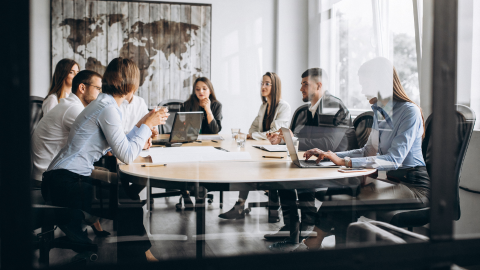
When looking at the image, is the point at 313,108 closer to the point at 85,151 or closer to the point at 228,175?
the point at 228,175

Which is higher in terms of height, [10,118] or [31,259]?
[10,118]

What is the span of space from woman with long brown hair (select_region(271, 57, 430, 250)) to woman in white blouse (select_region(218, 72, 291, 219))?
1.21 metres

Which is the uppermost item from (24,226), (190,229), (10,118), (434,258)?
(10,118)

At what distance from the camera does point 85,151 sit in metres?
1.79

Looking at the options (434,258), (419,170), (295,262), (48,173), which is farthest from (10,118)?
(419,170)

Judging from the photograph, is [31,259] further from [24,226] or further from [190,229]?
[190,229]

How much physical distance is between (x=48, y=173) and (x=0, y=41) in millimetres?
1323

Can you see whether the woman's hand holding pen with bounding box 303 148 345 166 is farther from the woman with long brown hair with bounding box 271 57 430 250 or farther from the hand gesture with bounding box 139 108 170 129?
the hand gesture with bounding box 139 108 170 129

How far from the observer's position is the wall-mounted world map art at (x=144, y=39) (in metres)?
4.93

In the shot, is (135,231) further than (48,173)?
Yes

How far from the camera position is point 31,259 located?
622 mm

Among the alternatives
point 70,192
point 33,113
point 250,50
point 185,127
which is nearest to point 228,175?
point 70,192

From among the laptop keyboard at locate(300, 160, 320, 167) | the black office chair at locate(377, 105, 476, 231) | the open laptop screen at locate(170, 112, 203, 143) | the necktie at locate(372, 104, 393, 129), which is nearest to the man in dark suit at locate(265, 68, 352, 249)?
the laptop keyboard at locate(300, 160, 320, 167)

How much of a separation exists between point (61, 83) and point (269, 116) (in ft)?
5.88
